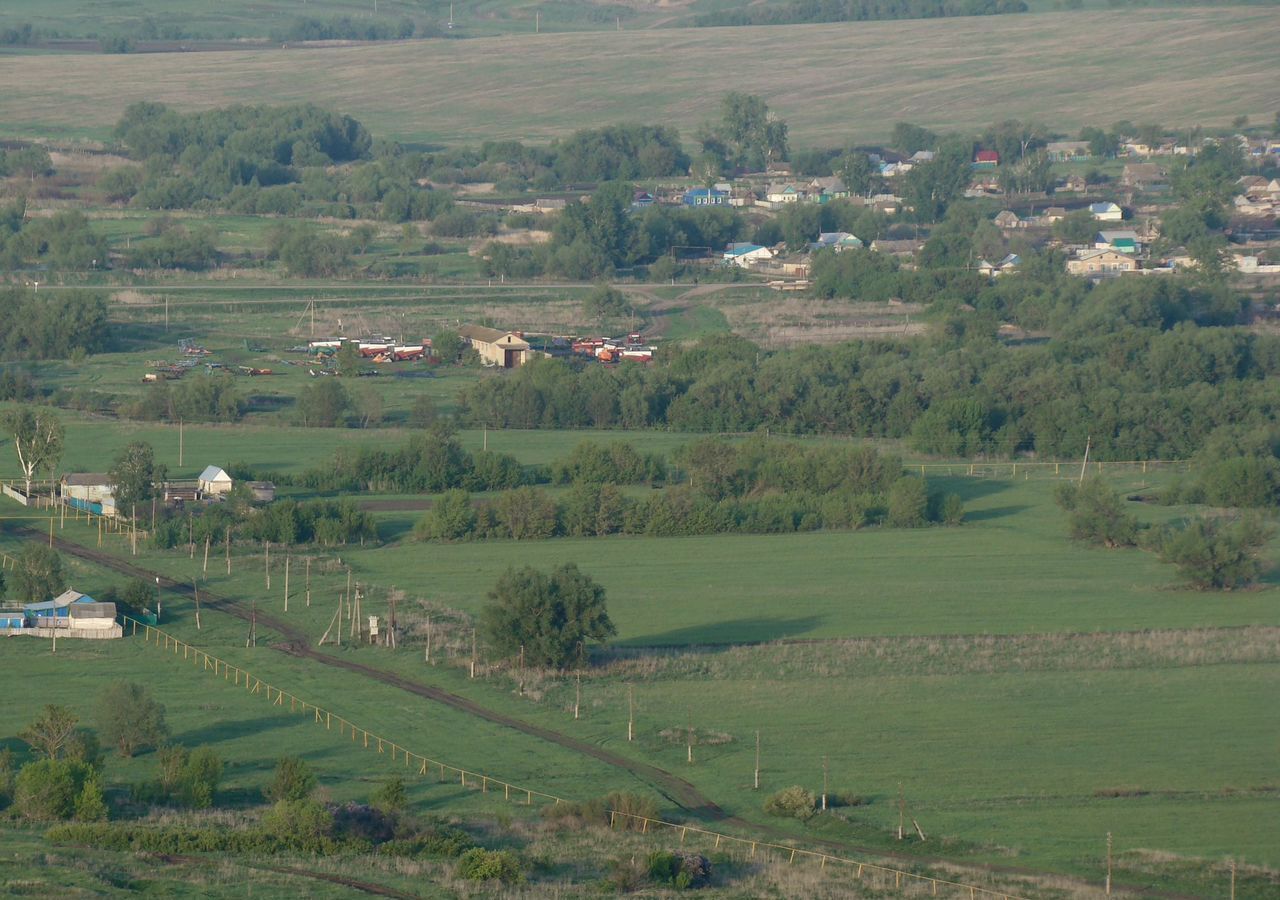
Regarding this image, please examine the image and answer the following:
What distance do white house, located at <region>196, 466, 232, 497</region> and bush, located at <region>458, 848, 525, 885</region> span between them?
1885 cm

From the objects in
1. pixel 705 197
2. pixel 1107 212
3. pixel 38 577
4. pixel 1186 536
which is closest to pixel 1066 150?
pixel 1107 212

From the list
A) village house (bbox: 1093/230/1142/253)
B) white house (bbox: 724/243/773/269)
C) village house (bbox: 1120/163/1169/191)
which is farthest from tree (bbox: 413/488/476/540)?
village house (bbox: 1120/163/1169/191)

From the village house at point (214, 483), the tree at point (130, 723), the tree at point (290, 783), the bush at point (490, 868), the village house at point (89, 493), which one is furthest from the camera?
the village house at point (214, 483)

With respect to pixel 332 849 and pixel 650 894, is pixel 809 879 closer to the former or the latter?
pixel 650 894

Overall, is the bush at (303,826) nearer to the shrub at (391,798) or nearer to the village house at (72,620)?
the shrub at (391,798)

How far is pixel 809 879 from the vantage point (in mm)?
19406

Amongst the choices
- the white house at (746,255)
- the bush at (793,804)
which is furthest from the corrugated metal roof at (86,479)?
the white house at (746,255)

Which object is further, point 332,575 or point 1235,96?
point 1235,96

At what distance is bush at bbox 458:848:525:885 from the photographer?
1883cm

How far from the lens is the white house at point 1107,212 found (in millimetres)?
83438

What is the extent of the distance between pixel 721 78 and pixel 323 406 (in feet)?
288

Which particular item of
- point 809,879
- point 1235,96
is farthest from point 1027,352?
point 1235,96

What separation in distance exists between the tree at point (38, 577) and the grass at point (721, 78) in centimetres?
8023

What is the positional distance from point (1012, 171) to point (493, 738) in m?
73.4
